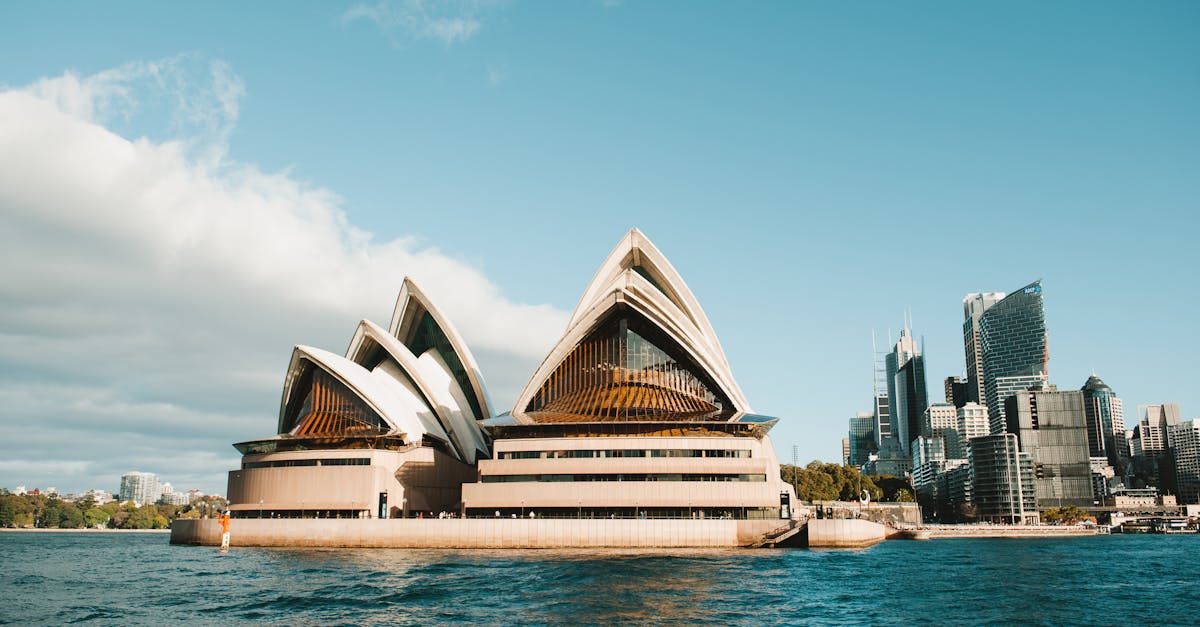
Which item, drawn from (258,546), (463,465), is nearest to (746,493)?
(463,465)

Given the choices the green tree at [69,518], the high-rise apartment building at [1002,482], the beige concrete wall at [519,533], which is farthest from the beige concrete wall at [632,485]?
the green tree at [69,518]

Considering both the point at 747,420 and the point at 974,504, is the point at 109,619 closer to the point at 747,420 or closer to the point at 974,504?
the point at 747,420

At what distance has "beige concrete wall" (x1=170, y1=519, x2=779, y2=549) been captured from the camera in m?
64.1

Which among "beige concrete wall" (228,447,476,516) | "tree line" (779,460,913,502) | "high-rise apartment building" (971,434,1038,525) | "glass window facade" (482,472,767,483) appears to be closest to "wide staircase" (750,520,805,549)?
"glass window facade" (482,472,767,483)

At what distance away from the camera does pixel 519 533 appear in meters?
64.9

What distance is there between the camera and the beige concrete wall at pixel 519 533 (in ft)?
210

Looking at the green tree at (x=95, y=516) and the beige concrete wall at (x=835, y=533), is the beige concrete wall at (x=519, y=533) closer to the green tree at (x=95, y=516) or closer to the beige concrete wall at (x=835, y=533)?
the beige concrete wall at (x=835, y=533)

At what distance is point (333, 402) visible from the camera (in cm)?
8038

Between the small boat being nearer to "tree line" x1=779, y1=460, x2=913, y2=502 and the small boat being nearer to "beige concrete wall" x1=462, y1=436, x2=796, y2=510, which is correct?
"tree line" x1=779, y1=460, x2=913, y2=502

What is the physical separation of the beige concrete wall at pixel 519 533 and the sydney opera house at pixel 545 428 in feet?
10.2

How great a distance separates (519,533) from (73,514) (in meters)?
134

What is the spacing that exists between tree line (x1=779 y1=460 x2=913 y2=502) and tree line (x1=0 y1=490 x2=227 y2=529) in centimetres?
9543

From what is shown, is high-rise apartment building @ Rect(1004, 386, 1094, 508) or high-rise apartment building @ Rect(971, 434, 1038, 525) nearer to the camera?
high-rise apartment building @ Rect(971, 434, 1038, 525)

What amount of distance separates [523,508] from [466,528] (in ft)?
17.9
